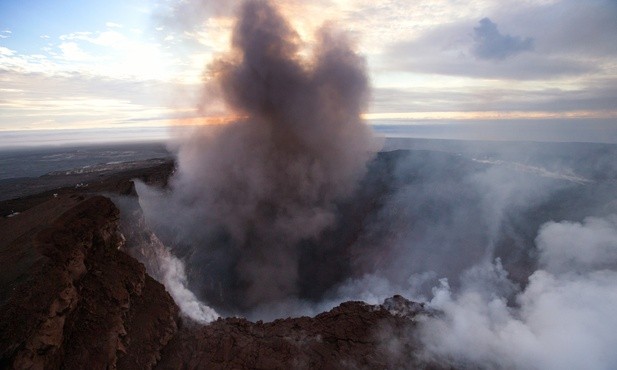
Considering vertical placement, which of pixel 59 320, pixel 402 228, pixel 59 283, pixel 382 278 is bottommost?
pixel 382 278

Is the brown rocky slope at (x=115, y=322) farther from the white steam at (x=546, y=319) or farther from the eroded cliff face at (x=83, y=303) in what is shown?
the white steam at (x=546, y=319)

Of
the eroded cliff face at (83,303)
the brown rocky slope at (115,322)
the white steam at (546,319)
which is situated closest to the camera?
the eroded cliff face at (83,303)

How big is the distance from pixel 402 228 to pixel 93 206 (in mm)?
24342

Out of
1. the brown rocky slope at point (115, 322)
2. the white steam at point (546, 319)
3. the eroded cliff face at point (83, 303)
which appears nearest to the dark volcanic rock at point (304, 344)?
the brown rocky slope at point (115, 322)

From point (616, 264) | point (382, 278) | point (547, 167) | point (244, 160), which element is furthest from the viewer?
point (547, 167)

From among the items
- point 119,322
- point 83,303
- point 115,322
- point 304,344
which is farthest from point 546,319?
point 83,303

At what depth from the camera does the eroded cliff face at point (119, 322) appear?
32.6 ft

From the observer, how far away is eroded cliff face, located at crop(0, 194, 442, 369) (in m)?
9.95

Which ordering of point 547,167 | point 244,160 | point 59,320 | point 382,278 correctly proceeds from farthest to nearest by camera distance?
point 547,167, point 244,160, point 382,278, point 59,320

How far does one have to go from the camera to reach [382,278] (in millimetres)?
28031

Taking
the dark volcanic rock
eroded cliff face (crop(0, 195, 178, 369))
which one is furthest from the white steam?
eroded cliff face (crop(0, 195, 178, 369))

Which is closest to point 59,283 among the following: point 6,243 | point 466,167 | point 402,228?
point 6,243

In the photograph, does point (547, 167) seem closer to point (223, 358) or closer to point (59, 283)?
point (223, 358)

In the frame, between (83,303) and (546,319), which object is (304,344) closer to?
(83,303)
